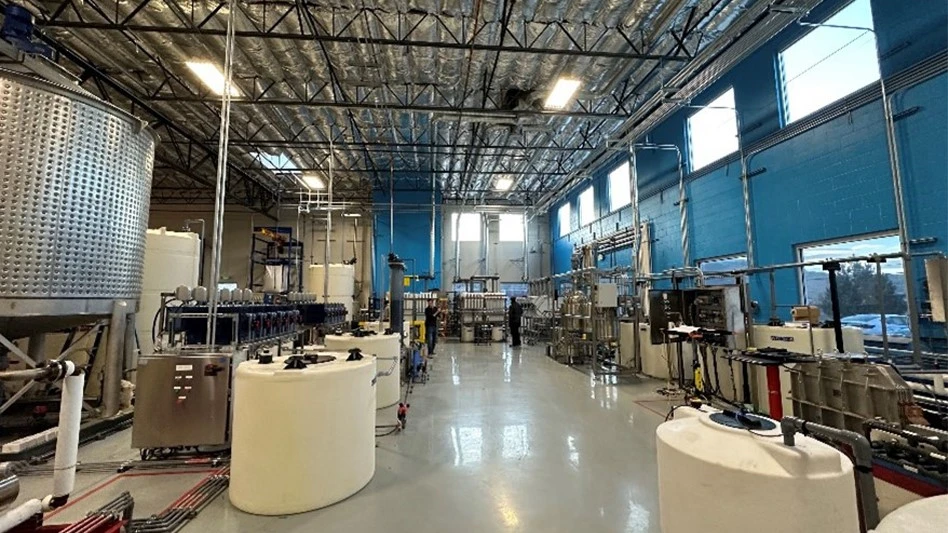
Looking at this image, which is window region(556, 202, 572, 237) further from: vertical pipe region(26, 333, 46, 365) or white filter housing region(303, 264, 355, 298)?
vertical pipe region(26, 333, 46, 365)

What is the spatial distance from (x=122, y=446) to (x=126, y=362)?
1164mm

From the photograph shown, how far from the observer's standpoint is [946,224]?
4250 mm

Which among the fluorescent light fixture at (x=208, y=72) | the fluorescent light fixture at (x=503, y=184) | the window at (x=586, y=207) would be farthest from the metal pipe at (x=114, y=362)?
the window at (x=586, y=207)

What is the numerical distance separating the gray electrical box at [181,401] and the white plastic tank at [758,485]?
3549mm

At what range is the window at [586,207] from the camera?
13453mm

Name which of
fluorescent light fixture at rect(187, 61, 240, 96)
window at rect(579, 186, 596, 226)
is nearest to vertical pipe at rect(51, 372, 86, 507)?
fluorescent light fixture at rect(187, 61, 240, 96)

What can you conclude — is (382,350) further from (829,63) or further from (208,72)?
(829,63)

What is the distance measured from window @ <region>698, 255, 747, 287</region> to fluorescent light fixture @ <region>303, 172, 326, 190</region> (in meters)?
11.1

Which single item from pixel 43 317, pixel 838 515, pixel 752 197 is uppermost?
pixel 752 197

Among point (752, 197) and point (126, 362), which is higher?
point (752, 197)

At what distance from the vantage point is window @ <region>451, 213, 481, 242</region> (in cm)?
1608

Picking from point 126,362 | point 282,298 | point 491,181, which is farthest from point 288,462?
point 491,181

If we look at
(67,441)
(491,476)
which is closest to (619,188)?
(491,476)

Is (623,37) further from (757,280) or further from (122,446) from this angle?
(122,446)
